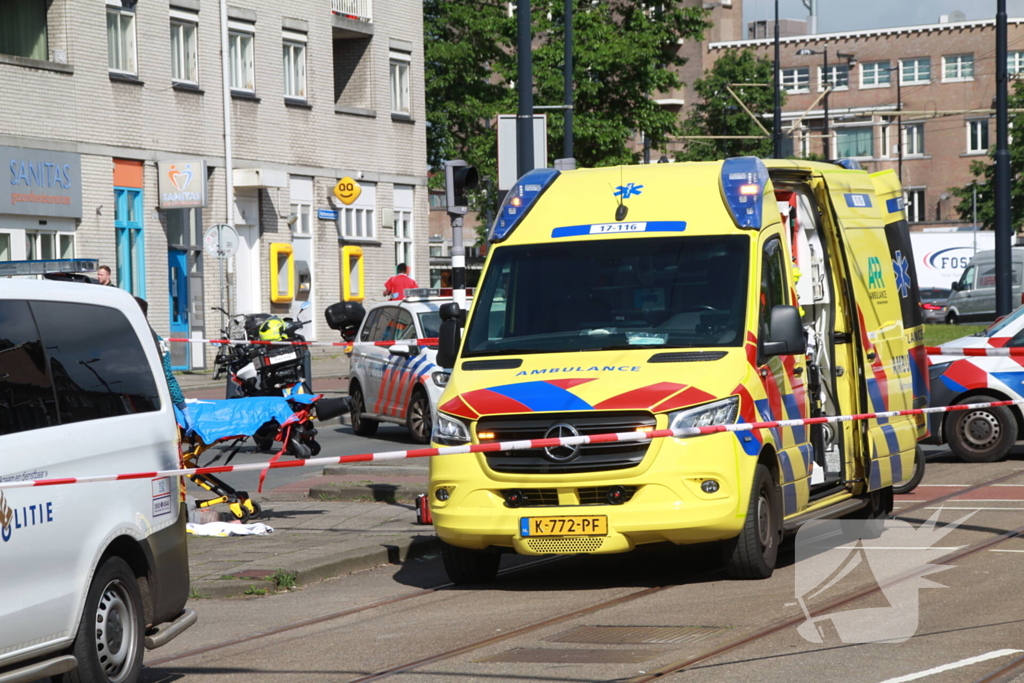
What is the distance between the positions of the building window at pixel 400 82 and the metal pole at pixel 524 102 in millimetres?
23714

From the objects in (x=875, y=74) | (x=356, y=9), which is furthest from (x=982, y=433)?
(x=875, y=74)

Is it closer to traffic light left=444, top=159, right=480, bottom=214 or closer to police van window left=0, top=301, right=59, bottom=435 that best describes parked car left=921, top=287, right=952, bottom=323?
traffic light left=444, top=159, right=480, bottom=214

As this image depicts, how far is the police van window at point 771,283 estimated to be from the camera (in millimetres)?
10609

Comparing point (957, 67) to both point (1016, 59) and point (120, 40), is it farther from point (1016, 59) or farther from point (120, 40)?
point (120, 40)

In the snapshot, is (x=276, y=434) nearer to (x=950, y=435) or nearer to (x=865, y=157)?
(x=950, y=435)

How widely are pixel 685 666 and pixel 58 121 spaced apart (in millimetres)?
25411

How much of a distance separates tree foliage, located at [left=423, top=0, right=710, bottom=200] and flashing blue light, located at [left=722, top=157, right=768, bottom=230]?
35864 millimetres

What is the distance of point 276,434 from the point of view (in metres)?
12.9

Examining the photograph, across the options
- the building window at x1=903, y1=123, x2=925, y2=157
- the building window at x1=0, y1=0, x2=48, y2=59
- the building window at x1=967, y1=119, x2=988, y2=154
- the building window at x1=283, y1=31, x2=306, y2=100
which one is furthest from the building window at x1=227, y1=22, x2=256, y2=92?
the building window at x1=903, y1=123, x2=925, y2=157

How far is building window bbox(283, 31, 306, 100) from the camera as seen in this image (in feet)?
125

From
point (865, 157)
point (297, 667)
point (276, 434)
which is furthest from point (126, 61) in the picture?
point (865, 157)

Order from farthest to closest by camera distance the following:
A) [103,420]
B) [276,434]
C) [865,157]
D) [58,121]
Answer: [865,157], [58,121], [276,434], [103,420]

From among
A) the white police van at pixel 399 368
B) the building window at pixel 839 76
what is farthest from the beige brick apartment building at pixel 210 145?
the building window at pixel 839 76

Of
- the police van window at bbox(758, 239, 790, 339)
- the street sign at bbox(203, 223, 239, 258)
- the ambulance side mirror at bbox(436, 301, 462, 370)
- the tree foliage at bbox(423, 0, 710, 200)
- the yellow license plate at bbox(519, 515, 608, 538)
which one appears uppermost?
the tree foliage at bbox(423, 0, 710, 200)
